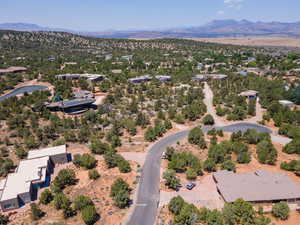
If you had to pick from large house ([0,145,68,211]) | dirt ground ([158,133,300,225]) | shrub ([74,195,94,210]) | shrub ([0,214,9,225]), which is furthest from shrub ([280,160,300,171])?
shrub ([0,214,9,225])

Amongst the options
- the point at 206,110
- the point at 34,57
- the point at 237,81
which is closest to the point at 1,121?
→ the point at 206,110

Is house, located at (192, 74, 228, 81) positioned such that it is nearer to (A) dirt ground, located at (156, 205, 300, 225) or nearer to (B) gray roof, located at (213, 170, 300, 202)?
(B) gray roof, located at (213, 170, 300, 202)

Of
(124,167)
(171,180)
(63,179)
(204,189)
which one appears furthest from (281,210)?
(63,179)

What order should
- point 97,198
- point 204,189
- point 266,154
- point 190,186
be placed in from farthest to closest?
point 266,154
point 190,186
point 204,189
point 97,198

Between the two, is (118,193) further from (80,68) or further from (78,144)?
(80,68)

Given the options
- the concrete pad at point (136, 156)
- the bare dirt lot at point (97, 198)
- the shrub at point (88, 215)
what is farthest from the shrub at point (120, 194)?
the concrete pad at point (136, 156)

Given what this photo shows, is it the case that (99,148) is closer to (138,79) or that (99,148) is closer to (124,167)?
(124,167)
